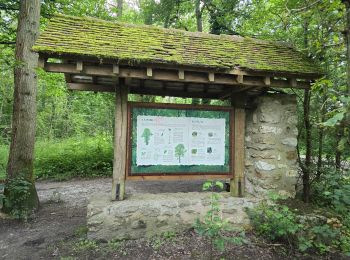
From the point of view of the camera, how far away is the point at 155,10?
34.3 feet

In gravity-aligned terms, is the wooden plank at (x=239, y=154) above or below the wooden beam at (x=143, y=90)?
below

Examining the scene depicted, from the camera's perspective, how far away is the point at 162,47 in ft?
13.2

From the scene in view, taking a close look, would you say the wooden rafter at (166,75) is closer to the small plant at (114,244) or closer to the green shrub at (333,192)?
the green shrub at (333,192)

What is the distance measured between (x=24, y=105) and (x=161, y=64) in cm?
333

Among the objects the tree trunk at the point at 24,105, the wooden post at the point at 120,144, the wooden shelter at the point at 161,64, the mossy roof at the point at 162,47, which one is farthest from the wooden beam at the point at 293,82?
the tree trunk at the point at 24,105

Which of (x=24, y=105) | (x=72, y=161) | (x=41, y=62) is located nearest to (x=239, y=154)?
(x=41, y=62)

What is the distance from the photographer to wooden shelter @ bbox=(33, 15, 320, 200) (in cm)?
353

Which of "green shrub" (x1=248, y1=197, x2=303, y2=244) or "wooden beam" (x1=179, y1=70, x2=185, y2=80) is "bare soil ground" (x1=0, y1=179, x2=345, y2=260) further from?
"wooden beam" (x1=179, y1=70, x2=185, y2=80)

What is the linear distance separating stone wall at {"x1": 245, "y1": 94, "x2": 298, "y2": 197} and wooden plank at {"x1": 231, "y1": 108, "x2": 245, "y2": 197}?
157mm

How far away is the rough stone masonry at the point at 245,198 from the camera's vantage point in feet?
12.7

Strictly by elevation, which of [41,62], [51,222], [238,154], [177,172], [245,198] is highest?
[41,62]

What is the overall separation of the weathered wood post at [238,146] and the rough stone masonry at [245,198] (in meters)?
0.15

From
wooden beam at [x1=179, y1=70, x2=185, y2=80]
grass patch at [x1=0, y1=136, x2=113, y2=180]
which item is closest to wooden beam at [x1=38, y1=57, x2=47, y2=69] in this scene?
wooden beam at [x1=179, y1=70, x2=185, y2=80]

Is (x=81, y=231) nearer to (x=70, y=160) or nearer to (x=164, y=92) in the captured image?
(x=164, y=92)
